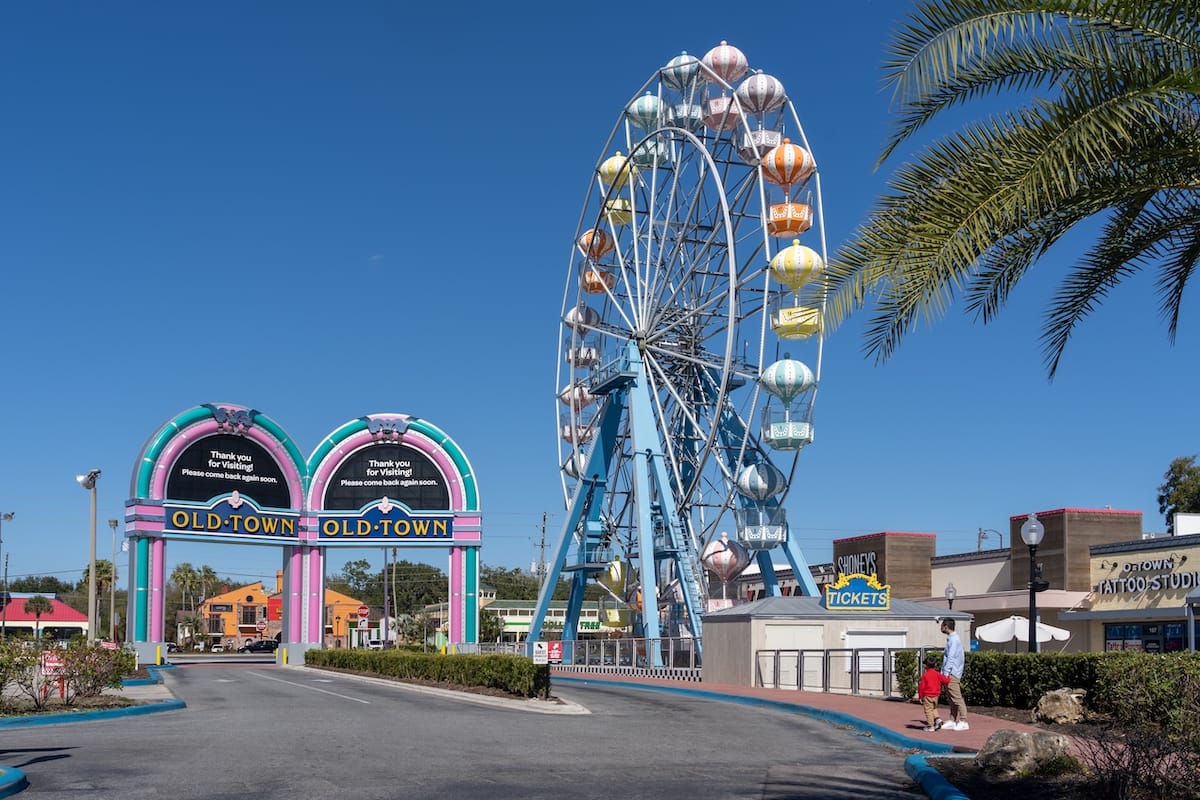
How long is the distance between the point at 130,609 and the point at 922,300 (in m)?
48.4

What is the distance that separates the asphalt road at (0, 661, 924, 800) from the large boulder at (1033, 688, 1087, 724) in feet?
8.18

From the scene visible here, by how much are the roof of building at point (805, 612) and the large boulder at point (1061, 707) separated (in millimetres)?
13004

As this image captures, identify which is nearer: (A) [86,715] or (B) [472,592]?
(A) [86,715]

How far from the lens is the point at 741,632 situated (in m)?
31.5

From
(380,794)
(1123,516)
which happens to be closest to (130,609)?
(1123,516)

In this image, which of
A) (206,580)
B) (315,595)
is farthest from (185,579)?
(315,595)

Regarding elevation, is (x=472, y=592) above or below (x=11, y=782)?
below

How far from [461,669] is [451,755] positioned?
16.1 m

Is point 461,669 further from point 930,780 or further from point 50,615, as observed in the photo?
point 50,615

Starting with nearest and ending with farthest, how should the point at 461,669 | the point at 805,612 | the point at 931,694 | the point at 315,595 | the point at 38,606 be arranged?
the point at 931,694
the point at 461,669
the point at 805,612
the point at 315,595
the point at 38,606

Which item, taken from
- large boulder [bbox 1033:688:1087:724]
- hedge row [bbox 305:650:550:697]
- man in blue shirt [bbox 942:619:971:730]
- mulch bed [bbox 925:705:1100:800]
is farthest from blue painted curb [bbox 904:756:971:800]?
hedge row [bbox 305:650:550:697]

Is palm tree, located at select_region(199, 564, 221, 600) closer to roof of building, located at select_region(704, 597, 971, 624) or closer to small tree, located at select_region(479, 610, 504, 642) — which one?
small tree, located at select_region(479, 610, 504, 642)

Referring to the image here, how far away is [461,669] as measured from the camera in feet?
98.8

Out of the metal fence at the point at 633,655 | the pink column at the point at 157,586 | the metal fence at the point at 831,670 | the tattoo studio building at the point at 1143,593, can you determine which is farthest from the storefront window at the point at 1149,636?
the pink column at the point at 157,586
